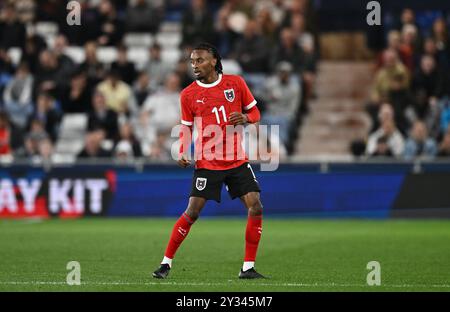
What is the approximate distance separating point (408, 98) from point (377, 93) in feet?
2.35

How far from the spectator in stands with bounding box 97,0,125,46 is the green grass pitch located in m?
6.06

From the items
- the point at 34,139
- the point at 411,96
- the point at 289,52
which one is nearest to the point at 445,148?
the point at 411,96

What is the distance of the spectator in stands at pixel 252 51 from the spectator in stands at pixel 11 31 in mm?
5045

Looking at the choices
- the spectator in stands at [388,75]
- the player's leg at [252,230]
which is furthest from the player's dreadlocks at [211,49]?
the spectator in stands at [388,75]

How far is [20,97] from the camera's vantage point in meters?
23.2

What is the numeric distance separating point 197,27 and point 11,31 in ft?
14.5

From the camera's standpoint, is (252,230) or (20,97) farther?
(20,97)

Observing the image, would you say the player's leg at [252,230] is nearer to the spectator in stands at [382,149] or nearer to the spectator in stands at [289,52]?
the spectator in stands at [382,149]

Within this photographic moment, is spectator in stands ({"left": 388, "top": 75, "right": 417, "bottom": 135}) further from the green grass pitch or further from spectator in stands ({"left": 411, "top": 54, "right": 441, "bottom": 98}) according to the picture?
the green grass pitch

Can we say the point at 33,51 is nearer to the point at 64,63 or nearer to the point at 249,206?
the point at 64,63

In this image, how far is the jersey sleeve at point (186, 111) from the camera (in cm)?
1106

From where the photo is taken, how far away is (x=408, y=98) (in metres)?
22.0

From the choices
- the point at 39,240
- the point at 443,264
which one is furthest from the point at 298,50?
the point at 443,264
